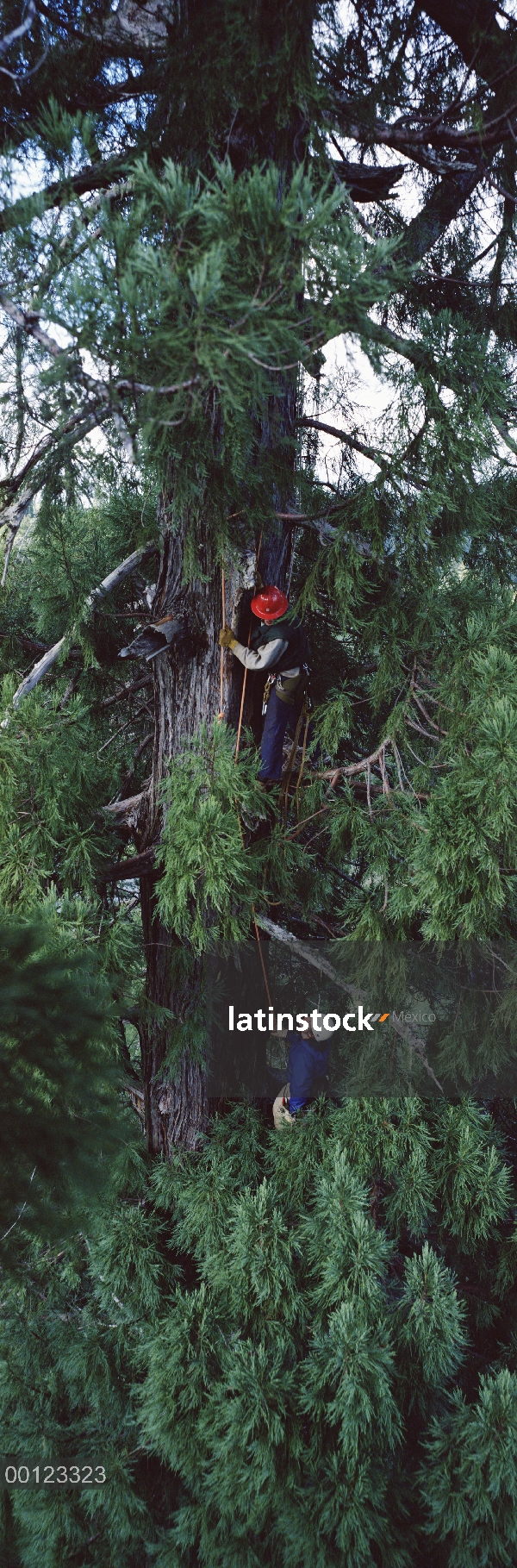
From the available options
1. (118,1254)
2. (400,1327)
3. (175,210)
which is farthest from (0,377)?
(400,1327)

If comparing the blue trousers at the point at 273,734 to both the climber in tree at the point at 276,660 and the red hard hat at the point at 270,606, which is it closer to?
the climber in tree at the point at 276,660

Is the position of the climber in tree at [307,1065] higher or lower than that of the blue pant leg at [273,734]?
lower

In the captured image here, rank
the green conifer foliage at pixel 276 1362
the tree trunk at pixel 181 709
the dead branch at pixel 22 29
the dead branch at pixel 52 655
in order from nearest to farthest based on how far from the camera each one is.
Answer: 1. the dead branch at pixel 22 29
2. the green conifer foliage at pixel 276 1362
3. the dead branch at pixel 52 655
4. the tree trunk at pixel 181 709

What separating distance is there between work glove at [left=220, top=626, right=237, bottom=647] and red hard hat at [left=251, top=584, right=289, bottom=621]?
0.12 metres

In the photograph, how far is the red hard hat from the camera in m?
2.79

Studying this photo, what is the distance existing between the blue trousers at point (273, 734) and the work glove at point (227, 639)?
0.65 feet

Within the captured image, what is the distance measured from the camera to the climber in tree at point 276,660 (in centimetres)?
280

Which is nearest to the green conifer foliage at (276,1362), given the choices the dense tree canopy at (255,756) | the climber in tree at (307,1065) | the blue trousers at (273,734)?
the dense tree canopy at (255,756)

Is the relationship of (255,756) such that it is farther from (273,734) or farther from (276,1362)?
(276,1362)

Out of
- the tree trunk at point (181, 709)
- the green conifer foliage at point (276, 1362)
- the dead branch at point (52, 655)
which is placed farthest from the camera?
the tree trunk at point (181, 709)

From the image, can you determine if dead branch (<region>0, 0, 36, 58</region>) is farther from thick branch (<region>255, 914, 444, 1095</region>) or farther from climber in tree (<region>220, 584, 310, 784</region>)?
thick branch (<region>255, 914, 444, 1095</region>)

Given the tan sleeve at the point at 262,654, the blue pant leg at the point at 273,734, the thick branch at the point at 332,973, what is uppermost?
the tan sleeve at the point at 262,654

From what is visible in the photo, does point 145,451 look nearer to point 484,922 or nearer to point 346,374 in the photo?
point 346,374

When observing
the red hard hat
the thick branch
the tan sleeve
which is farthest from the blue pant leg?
the thick branch
